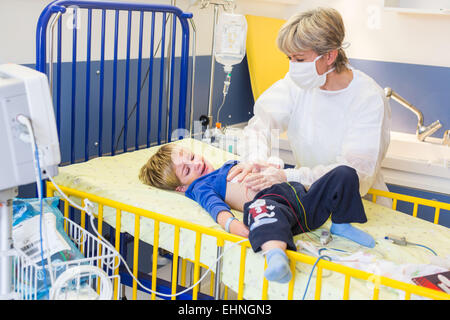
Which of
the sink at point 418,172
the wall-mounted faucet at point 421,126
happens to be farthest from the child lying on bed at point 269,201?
the wall-mounted faucet at point 421,126

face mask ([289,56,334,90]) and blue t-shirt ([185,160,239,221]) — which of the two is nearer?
blue t-shirt ([185,160,239,221])

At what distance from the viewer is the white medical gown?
2027 millimetres

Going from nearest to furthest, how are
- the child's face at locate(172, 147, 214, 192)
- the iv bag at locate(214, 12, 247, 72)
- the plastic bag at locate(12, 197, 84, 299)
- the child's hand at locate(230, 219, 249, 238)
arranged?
the plastic bag at locate(12, 197, 84, 299) < the child's hand at locate(230, 219, 249, 238) < the child's face at locate(172, 147, 214, 192) < the iv bag at locate(214, 12, 247, 72)

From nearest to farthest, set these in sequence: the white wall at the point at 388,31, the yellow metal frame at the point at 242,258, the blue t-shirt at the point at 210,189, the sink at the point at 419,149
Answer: the yellow metal frame at the point at 242,258
the blue t-shirt at the point at 210,189
the sink at the point at 419,149
the white wall at the point at 388,31

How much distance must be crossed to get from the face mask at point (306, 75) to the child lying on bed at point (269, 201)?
40 centimetres

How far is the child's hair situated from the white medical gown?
30 cm

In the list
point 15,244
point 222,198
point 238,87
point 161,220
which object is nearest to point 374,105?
point 222,198

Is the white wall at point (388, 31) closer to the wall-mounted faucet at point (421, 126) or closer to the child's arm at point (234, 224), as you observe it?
the wall-mounted faucet at point (421, 126)

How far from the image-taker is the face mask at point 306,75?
203 cm

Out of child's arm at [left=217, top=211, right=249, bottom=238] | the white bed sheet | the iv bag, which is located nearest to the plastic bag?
the white bed sheet

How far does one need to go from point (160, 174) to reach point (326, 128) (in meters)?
0.69

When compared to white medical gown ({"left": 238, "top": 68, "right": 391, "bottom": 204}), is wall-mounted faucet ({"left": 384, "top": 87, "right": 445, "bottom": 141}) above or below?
below

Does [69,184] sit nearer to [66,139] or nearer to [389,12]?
[66,139]

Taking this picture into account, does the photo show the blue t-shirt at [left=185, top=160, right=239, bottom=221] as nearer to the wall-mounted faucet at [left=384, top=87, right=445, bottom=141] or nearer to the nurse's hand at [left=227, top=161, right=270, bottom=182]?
the nurse's hand at [left=227, top=161, right=270, bottom=182]
